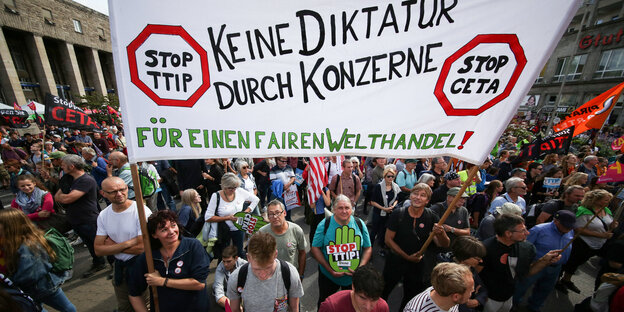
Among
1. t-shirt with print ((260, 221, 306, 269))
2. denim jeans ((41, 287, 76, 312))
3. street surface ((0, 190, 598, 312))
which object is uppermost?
t-shirt with print ((260, 221, 306, 269))

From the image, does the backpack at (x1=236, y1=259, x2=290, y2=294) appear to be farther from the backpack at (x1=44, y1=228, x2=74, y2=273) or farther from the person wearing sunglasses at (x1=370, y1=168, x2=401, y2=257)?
the person wearing sunglasses at (x1=370, y1=168, x2=401, y2=257)

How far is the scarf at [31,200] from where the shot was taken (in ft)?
12.3

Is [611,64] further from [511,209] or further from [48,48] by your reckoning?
[48,48]

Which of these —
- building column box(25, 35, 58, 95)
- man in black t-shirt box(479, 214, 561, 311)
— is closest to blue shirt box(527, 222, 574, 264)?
man in black t-shirt box(479, 214, 561, 311)

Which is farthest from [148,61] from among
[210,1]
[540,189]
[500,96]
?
[540,189]

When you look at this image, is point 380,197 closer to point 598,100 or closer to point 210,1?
point 210,1

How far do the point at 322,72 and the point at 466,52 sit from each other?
39.4 inches

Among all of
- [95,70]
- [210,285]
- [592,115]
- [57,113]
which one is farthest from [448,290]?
[95,70]

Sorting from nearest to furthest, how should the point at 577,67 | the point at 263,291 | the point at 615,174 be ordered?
1. the point at 263,291
2. the point at 615,174
3. the point at 577,67

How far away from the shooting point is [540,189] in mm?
5676

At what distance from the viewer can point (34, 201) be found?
12.3ft

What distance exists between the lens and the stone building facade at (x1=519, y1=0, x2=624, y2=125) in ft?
79.8

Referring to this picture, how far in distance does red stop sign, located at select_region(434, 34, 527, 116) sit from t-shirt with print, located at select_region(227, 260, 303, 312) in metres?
1.97

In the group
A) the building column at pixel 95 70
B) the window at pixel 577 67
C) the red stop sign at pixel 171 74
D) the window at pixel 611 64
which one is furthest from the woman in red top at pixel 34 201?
the window at pixel 577 67
